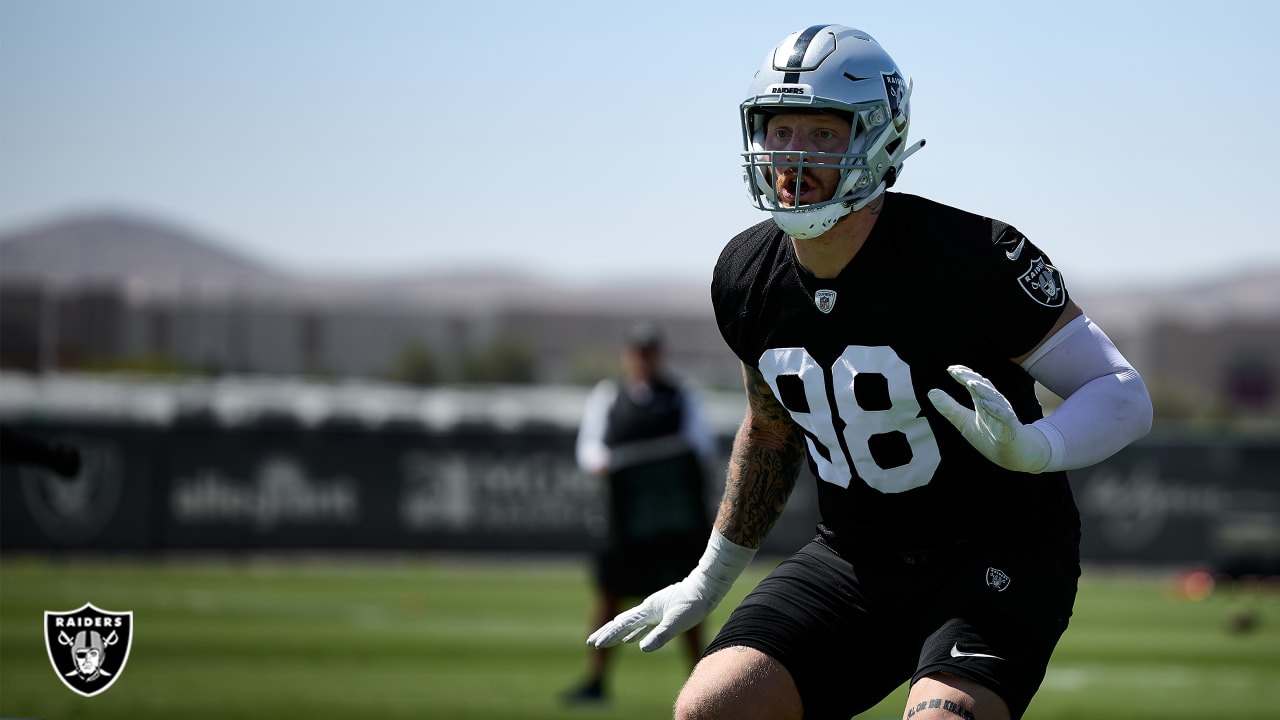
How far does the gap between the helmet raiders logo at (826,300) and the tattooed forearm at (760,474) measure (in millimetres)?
543

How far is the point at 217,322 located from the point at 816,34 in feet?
249

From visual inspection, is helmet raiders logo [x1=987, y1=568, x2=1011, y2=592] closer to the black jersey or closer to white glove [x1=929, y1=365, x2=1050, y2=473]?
the black jersey

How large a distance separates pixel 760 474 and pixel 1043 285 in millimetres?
1142

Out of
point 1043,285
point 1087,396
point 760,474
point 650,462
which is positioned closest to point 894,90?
point 1043,285

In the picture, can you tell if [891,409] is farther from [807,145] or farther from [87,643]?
[87,643]

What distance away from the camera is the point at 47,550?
2105 centimetres

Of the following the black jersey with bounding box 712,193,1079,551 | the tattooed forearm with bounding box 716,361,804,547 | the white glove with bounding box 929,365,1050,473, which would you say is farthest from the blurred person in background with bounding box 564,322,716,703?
the white glove with bounding box 929,365,1050,473

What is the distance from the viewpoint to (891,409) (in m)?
4.37

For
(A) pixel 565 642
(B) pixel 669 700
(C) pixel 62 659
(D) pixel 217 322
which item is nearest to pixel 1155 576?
(A) pixel 565 642

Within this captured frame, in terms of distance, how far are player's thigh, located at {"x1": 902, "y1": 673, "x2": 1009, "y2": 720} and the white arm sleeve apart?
562 mm

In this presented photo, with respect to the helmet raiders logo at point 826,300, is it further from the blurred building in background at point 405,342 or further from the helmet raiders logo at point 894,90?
the blurred building in background at point 405,342

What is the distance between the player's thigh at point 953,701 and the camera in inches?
156

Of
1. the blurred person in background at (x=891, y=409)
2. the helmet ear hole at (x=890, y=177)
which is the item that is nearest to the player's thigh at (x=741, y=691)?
the blurred person in background at (x=891, y=409)

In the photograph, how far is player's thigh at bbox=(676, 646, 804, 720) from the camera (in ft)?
14.0
